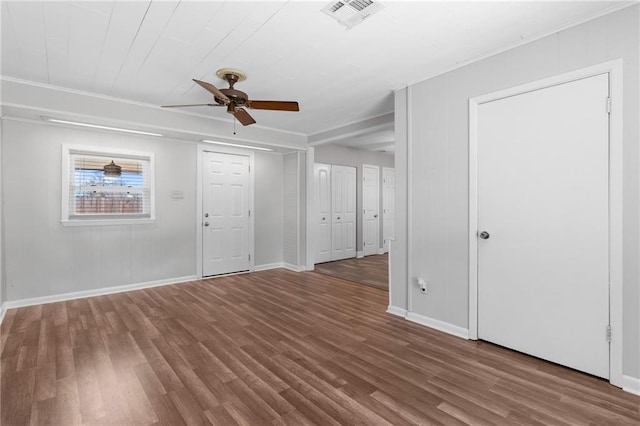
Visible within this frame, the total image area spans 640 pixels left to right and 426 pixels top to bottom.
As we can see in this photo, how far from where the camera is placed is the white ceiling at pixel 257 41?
7.24 feet

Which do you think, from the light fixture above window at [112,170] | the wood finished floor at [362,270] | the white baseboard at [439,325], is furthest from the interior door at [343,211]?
the light fixture above window at [112,170]

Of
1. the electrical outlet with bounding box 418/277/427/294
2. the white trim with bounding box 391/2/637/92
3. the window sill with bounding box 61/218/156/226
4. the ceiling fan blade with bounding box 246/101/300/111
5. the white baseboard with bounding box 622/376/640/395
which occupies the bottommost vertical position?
the white baseboard with bounding box 622/376/640/395

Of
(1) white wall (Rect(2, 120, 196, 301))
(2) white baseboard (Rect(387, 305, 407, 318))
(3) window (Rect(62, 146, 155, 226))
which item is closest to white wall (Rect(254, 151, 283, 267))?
(1) white wall (Rect(2, 120, 196, 301))

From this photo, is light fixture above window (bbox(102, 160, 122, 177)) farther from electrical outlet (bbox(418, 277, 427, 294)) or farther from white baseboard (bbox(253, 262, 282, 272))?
electrical outlet (bbox(418, 277, 427, 294))

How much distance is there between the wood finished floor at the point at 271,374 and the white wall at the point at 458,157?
0.45 m

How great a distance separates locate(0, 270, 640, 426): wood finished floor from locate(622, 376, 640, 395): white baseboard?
67 mm

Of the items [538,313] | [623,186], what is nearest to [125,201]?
[538,313]

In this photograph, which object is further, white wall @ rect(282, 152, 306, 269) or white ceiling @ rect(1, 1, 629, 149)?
white wall @ rect(282, 152, 306, 269)

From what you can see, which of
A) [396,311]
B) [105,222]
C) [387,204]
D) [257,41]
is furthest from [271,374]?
[387,204]

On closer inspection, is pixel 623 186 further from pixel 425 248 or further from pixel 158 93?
pixel 158 93

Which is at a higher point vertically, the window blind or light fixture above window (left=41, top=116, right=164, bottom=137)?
light fixture above window (left=41, top=116, right=164, bottom=137)

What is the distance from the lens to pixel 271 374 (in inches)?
91.6

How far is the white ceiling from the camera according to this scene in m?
2.21

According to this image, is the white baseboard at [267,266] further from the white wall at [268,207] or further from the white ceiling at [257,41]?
the white ceiling at [257,41]
